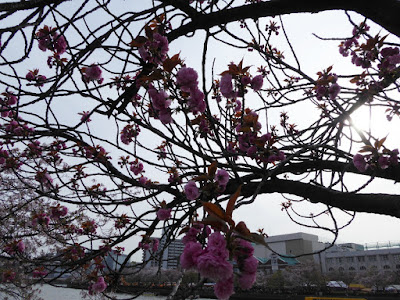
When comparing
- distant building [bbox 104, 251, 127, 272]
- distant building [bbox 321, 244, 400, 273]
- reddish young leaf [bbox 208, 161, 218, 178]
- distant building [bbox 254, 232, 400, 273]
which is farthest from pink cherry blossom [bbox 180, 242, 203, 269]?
distant building [bbox 321, 244, 400, 273]

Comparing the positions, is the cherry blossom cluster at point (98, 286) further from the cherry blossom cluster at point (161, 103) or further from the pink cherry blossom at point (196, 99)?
the pink cherry blossom at point (196, 99)

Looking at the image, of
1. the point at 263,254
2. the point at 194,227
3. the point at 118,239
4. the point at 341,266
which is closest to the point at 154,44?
the point at 194,227

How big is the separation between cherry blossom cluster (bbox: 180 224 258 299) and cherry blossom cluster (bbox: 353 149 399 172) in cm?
155

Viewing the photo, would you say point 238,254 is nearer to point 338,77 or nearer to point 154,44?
point 154,44

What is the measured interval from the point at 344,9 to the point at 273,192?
57.7 inches

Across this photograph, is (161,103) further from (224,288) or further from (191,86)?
(224,288)

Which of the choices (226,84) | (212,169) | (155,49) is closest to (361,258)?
(226,84)

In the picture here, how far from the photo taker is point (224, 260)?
70 centimetres

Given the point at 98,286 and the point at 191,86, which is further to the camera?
the point at 98,286

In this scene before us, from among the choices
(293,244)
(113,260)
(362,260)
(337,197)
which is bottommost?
(362,260)

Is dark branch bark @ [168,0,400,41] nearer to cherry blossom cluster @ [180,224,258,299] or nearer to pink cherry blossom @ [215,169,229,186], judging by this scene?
pink cherry blossom @ [215,169,229,186]

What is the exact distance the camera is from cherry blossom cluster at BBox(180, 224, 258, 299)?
2.27 feet

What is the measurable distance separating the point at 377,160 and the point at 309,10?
3.81 feet

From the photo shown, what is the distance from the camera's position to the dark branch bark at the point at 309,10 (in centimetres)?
146
